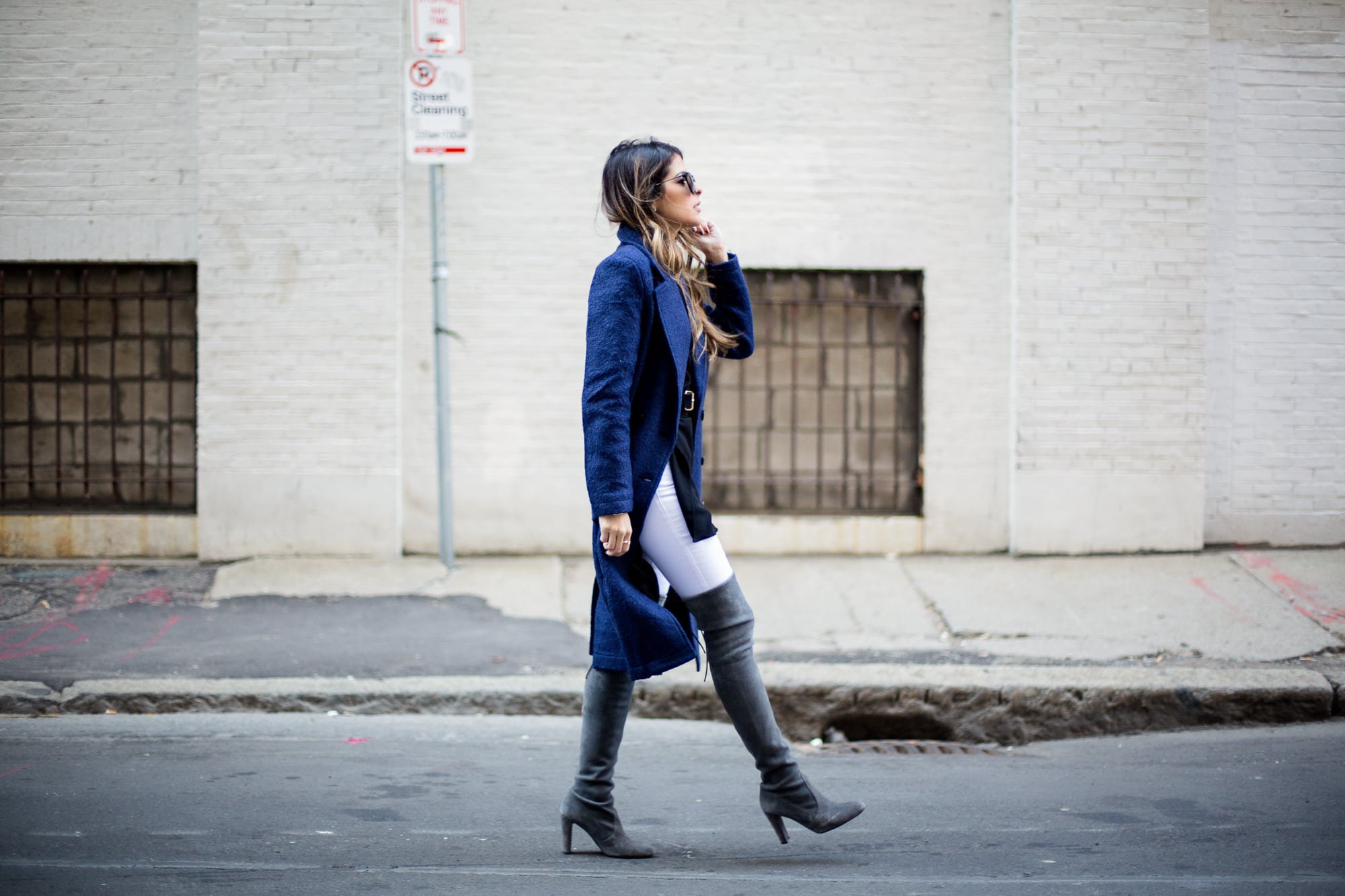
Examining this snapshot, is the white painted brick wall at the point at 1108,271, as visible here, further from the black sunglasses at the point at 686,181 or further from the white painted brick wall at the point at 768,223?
the black sunglasses at the point at 686,181

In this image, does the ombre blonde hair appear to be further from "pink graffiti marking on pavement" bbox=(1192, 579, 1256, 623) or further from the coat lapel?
"pink graffiti marking on pavement" bbox=(1192, 579, 1256, 623)

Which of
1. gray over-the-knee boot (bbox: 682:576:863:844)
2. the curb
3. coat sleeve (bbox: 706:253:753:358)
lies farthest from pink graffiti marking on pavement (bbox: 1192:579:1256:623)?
coat sleeve (bbox: 706:253:753:358)

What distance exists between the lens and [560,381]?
7523 mm

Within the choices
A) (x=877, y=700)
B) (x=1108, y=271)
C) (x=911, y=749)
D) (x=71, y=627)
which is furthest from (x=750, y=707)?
(x=1108, y=271)

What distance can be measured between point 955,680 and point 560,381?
333 cm

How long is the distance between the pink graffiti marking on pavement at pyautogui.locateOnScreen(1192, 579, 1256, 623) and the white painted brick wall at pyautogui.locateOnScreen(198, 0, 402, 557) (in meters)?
4.91

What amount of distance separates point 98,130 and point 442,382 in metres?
2.87

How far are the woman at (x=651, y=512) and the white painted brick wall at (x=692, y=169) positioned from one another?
408 centimetres

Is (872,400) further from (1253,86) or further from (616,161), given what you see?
(616,161)

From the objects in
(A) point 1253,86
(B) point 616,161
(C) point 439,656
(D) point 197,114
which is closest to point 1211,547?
(A) point 1253,86

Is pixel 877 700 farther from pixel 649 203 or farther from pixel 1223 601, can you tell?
pixel 649 203

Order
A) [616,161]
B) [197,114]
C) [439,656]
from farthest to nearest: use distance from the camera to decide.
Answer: [197,114]
[439,656]
[616,161]

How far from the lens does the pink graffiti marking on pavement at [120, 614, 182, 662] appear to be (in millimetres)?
5609

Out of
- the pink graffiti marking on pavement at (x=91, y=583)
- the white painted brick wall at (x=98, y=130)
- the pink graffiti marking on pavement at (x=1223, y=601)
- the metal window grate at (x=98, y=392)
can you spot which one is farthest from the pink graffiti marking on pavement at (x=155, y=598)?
the pink graffiti marking on pavement at (x=1223, y=601)
